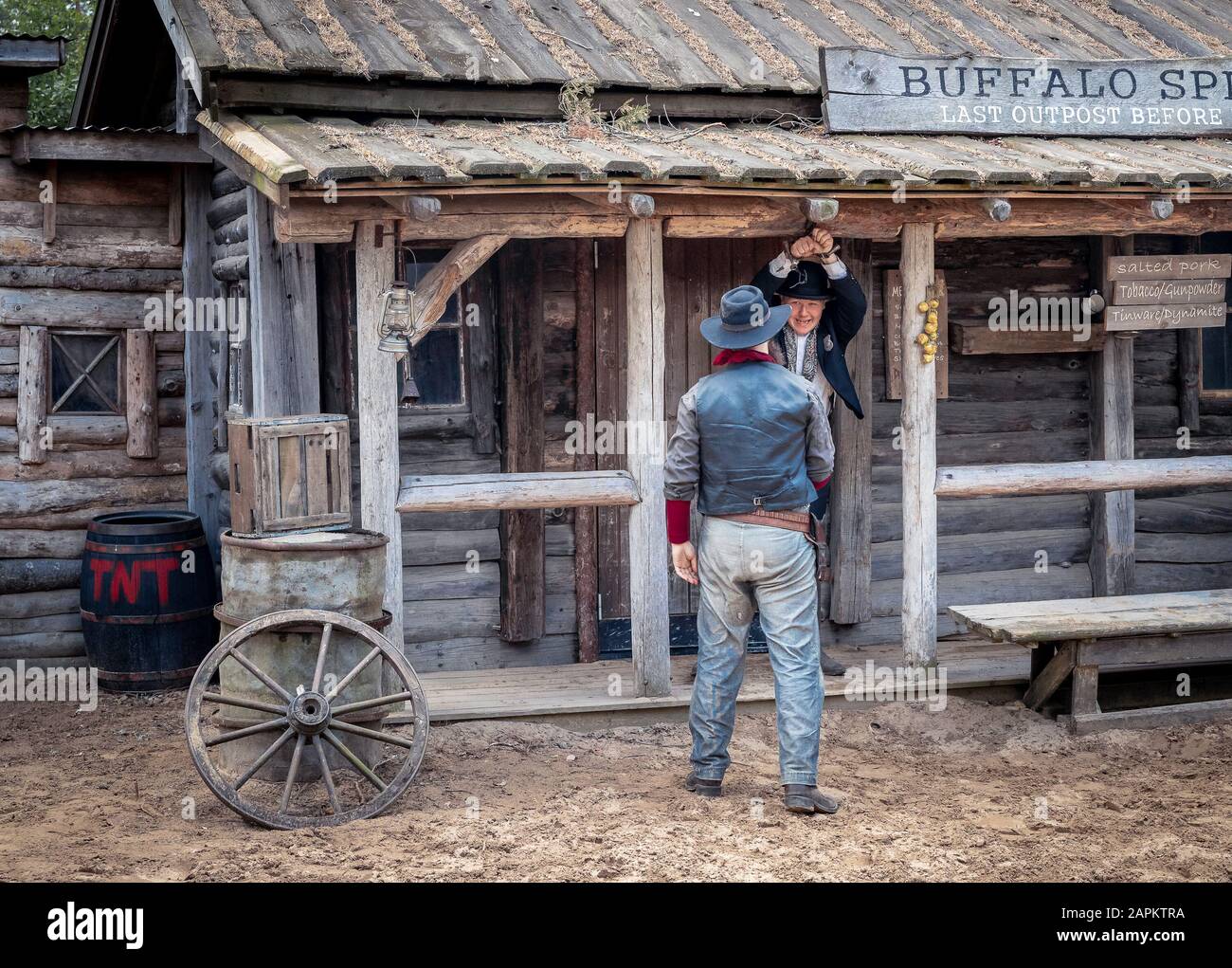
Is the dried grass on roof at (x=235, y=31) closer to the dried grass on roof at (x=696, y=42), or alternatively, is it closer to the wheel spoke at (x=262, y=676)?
the dried grass on roof at (x=696, y=42)

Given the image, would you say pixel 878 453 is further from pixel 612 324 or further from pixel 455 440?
pixel 455 440

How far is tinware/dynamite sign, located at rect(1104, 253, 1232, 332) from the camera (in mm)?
8727

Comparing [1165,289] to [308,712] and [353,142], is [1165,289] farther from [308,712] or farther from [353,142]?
[308,712]

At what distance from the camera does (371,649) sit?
6.41 meters

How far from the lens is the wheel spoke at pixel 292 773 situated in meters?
5.91

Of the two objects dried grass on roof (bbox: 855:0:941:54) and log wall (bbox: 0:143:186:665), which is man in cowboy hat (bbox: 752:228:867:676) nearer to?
dried grass on roof (bbox: 855:0:941:54)

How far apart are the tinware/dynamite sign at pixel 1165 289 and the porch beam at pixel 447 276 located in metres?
3.90

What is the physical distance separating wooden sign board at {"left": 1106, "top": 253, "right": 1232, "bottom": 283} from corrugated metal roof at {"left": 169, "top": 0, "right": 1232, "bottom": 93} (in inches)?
54.7

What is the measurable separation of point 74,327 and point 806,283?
15.9 feet

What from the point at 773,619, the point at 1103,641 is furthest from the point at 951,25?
the point at 773,619

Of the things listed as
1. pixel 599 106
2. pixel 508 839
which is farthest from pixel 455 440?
pixel 508 839

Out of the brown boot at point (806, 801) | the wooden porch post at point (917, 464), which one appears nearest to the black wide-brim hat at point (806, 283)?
the wooden porch post at point (917, 464)

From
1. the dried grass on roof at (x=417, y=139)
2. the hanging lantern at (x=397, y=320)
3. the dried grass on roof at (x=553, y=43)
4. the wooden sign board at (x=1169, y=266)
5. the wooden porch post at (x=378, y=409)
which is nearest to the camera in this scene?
the dried grass on roof at (x=417, y=139)
